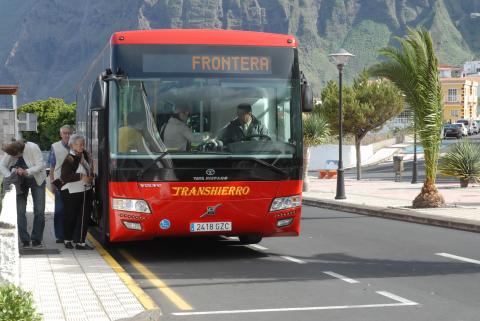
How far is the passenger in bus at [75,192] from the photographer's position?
13.3 m

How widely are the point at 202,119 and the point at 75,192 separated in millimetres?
2611

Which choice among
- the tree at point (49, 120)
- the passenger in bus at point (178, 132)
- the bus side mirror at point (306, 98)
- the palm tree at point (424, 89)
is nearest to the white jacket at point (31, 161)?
the passenger in bus at point (178, 132)

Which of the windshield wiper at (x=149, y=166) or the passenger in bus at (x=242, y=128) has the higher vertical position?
the passenger in bus at (x=242, y=128)

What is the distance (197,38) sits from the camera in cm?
1249

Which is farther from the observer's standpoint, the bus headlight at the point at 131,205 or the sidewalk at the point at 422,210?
the sidewalk at the point at 422,210

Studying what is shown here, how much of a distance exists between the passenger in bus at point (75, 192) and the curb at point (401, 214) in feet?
26.4

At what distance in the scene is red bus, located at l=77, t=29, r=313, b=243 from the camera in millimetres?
11961

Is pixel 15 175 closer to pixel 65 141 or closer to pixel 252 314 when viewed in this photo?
pixel 65 141

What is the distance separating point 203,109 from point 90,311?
15.4 feet

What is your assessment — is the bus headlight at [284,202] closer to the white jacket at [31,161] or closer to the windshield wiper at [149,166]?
the windshield wiper at [149,166]

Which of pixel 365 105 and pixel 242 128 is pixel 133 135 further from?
pixel 365 105

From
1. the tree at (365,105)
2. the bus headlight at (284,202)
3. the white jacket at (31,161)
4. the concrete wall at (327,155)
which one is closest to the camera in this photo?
the bus headlight at (284,202)

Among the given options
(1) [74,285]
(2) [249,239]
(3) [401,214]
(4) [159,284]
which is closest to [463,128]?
(3) [401,214]

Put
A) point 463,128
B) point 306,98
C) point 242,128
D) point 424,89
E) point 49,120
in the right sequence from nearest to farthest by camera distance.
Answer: point 242,128, point 306,98, point 424,89, point 463,128, point 49,120
